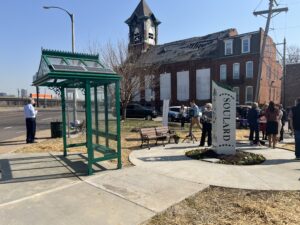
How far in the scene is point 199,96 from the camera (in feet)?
134

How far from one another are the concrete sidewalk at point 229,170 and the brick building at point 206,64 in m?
23.8

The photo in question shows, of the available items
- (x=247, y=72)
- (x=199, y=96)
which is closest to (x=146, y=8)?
(x=199, y=96)

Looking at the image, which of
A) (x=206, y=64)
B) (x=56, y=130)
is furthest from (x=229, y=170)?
(x=206, y=64)

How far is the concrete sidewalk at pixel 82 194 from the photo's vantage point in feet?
14.4

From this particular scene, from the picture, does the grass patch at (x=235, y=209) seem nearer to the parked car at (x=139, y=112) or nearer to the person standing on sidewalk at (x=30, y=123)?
the person standing on sidewalk at (x=30, y=123)

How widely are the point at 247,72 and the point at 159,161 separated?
102 feet

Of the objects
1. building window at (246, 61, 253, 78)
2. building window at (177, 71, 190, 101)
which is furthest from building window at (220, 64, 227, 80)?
building window at (177, 71, 190, 101)

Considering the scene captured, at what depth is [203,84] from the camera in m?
40.5

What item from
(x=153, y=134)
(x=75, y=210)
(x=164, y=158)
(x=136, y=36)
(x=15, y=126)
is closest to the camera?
(x=75, y=210)

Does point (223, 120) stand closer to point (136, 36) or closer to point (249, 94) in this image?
point (249, 94)

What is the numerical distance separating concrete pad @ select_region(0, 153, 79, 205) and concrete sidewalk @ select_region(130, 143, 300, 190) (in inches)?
84.3

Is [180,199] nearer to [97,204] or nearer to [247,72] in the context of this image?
[97,204]

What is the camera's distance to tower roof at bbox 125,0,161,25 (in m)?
49.5

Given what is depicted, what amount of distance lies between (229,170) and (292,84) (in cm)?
3932
